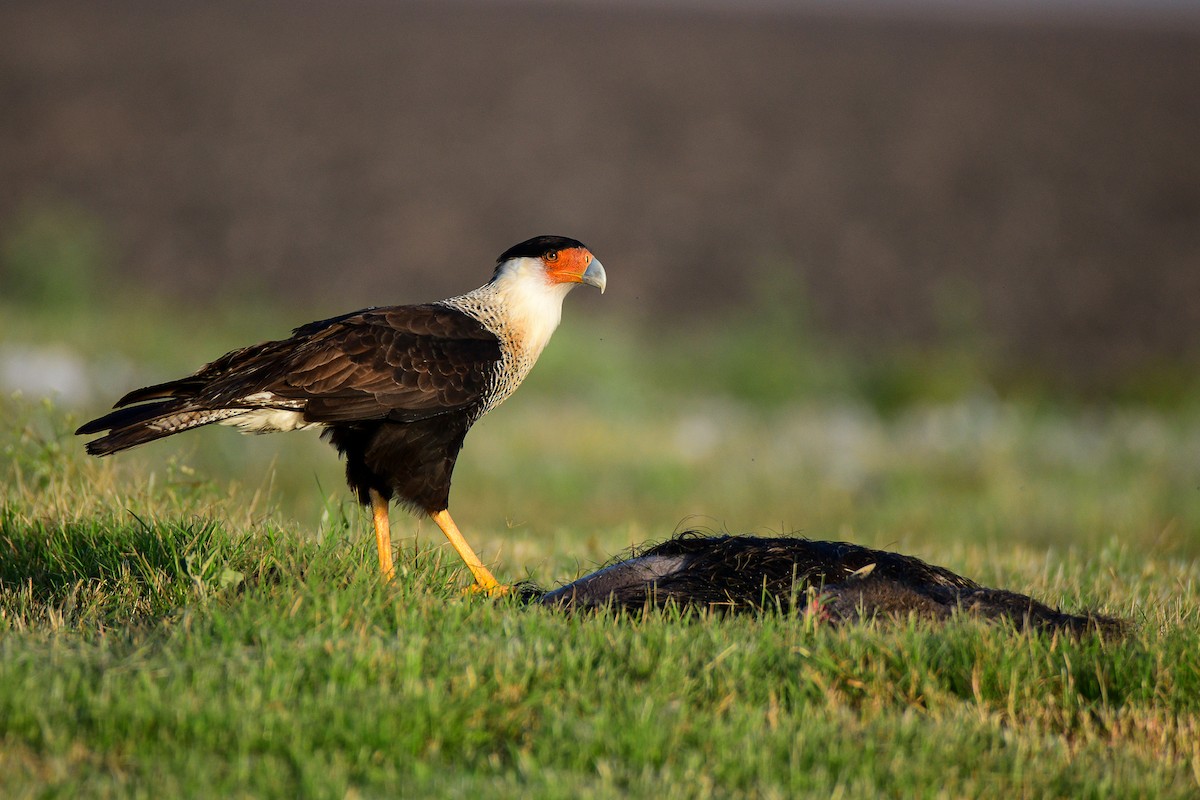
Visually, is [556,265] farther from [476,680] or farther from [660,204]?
[660,204]

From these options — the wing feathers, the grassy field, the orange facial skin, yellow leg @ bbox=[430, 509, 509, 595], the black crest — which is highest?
the black crest

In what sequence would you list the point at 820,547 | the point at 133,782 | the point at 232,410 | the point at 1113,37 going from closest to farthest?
1. the point at 133,782
2. the point at 820,547
3. the point at 232,410
4. the point at 1113,37

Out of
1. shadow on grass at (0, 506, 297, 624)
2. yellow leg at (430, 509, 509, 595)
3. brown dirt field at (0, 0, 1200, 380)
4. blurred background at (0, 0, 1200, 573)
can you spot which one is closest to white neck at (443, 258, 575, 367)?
yellow leg at (430, 509, 509, 595)

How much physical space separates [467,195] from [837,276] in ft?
22.3

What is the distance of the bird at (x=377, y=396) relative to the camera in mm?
5469

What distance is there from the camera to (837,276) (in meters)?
21.1

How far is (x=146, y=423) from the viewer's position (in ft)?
17.3

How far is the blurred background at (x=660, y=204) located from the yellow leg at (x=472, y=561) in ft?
17.1

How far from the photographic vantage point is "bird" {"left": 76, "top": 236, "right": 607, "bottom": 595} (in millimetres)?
5469

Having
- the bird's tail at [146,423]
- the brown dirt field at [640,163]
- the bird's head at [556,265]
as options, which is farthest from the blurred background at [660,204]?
the bird's tail at [146,423]

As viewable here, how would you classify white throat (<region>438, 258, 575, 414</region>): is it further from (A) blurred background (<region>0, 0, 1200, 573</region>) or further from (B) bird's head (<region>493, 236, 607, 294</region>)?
(A) blurred background (<region>0, 0, 1200, 573</region>)

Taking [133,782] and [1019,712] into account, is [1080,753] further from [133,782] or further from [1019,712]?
[133,782]

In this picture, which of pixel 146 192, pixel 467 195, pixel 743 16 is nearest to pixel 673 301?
pixel 467 195

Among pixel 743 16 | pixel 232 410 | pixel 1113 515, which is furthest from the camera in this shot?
pixel 743 16
